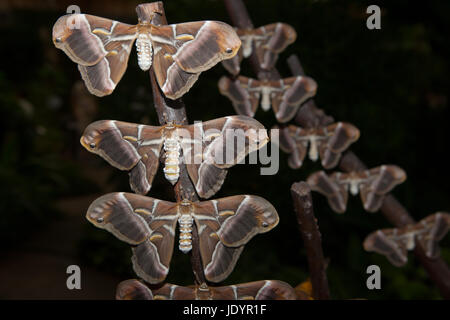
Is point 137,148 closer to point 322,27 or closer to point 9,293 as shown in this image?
point 322,27

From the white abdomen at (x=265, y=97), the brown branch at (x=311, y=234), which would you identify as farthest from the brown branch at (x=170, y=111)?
the white abdomen at (x=265, y=97)

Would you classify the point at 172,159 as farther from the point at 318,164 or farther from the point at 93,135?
the point at 318,164

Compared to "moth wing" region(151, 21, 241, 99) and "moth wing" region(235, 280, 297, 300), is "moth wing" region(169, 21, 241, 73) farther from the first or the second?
"moth wing" region(235, 280, 297, 300)

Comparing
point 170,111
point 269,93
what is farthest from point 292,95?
point 170,111

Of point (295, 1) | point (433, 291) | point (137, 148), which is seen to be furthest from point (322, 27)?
point (137, 148)

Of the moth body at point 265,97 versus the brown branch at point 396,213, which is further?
the brown branch at point 396,213

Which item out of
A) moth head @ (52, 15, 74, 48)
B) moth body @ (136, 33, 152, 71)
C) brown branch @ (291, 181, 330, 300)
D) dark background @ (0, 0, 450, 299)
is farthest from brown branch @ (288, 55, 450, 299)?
moth head @ (52, 15, 74, 48)

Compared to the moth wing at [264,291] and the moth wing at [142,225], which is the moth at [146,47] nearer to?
the moth wing at [142,225]
